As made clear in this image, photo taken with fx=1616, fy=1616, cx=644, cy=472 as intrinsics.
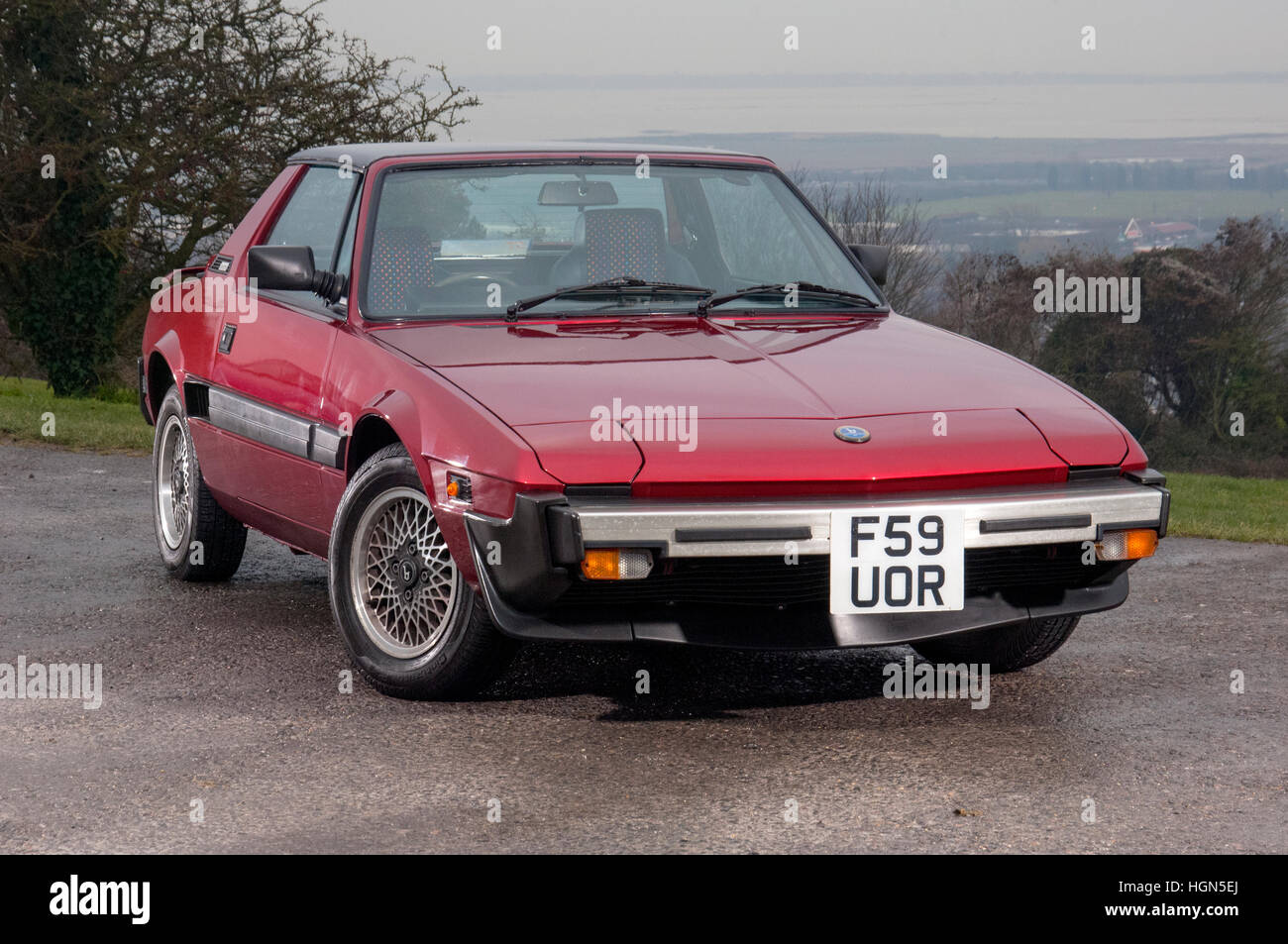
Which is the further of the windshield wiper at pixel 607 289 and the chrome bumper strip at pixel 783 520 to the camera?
the windshield wiper at pixel 607 289

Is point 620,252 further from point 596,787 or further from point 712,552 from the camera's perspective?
point 596,787

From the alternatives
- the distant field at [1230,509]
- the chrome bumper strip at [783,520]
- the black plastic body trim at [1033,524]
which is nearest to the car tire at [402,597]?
the chrome bumper strip at [783,520]

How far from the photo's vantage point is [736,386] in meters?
4.80

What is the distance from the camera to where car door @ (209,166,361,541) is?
5691mm

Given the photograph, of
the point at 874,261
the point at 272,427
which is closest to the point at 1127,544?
the point at 874,261

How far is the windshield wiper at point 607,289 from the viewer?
5.57 metres

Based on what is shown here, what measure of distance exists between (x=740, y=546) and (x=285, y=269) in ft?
7.45

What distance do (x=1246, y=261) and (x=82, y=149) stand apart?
45778 millimetres

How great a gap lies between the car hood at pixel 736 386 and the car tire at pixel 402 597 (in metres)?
0.47

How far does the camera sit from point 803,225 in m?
6.39

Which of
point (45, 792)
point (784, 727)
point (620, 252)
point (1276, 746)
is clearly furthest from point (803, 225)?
point (45, 792)

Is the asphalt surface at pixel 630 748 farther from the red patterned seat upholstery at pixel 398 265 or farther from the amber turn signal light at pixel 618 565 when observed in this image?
the red patterned seat upholstery at pixel 398 265

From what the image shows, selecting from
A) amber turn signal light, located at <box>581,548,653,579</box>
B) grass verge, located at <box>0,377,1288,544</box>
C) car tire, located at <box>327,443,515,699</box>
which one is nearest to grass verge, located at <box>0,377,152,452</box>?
grass verge, located at <box>0,377,1288,544</box>

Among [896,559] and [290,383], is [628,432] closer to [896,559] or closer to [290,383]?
[896,559]
